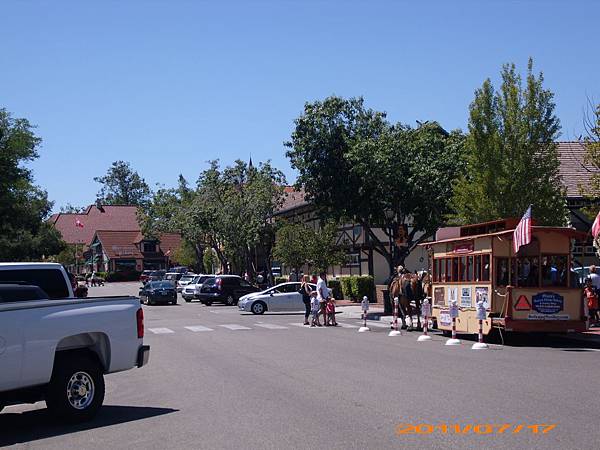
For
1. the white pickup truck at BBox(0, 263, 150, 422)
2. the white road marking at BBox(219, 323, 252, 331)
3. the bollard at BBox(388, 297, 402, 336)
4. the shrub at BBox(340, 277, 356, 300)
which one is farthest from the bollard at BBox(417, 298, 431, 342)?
the shrub at BBox(340, 277, 356, 300)

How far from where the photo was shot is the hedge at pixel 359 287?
4147cm

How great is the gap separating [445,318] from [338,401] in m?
11.8

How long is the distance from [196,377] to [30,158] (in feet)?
179

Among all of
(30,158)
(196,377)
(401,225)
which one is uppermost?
(30,158)

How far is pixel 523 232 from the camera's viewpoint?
728 inches

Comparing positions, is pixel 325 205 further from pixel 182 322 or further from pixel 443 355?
pixel 443 355

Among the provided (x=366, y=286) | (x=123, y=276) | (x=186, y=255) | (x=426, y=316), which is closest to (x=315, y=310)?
(x=426, y=316)

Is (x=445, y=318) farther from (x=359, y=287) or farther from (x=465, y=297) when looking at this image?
(x=359, y=287)

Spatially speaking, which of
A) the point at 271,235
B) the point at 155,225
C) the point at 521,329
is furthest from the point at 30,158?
the point at 521,329

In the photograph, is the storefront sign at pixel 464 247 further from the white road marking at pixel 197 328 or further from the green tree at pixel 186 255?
the green tree at pixel 186 255

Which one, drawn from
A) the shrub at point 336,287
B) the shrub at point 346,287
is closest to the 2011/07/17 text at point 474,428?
the shrub at point 346,287

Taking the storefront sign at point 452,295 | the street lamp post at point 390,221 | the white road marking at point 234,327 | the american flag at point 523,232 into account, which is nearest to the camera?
the american flag at point 523,232

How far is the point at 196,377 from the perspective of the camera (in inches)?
547

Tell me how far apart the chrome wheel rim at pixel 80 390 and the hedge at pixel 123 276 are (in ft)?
297
